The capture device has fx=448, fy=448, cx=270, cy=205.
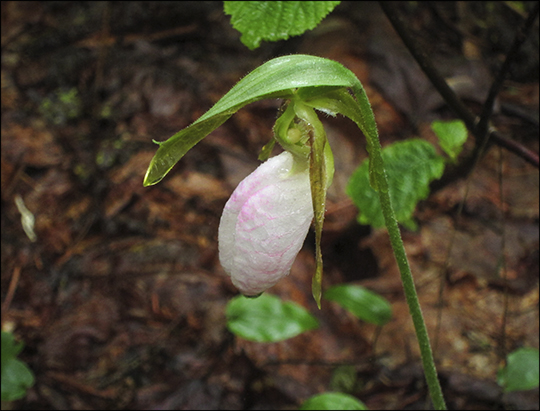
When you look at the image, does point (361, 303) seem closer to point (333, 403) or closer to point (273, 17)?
point (333, 403)

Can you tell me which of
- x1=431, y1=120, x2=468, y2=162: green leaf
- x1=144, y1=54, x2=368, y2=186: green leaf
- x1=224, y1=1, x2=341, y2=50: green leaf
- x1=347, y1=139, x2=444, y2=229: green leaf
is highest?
x1=144, y1=54, x2=368, y2=186: green leaf

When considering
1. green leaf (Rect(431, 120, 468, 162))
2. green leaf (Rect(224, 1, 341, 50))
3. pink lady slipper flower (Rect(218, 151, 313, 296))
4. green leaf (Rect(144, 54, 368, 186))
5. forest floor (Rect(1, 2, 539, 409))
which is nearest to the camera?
green leaf (Rect(144, 54, 368, 186))

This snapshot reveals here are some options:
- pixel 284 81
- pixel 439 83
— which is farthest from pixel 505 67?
pixel 284 81

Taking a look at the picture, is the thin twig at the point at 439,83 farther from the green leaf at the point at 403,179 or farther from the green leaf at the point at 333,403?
the green leaf at the point at 333,403

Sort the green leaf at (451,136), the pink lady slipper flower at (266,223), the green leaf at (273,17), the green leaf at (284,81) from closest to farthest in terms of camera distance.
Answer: the green leaf at (284,81) → the pink lady slipper flower at (266,223) → the green leaf at (273,17) → the green leaf at (451,136)

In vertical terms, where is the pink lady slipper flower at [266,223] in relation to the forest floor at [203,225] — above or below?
above

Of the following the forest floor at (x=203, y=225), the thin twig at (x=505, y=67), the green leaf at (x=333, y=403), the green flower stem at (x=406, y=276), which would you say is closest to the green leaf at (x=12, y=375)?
the forest floor at (x=203, y=225)

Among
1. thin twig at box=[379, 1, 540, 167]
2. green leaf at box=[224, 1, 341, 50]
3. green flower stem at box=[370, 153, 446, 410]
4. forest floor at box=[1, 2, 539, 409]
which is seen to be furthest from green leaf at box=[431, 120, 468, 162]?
green flower stem at box=[370, 153, 446, 410]

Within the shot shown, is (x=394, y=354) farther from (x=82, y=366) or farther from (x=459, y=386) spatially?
(x=82, y=366)

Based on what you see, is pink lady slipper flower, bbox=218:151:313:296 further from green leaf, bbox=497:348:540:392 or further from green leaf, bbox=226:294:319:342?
green leaf, bbox=497:348:540:392
